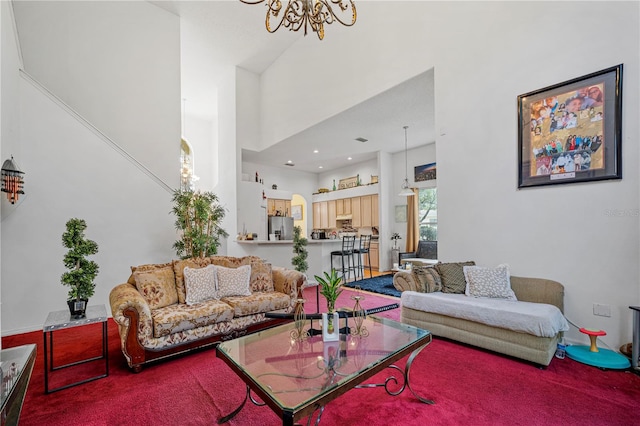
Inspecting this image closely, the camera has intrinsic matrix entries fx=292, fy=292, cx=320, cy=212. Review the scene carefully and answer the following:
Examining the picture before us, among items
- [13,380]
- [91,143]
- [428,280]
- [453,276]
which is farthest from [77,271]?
[453,276]

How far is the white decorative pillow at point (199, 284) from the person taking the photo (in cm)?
320

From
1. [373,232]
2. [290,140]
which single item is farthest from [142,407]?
[373,232]

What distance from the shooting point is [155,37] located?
5562 millimetres

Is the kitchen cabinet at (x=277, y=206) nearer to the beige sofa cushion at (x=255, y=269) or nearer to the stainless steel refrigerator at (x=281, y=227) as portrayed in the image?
the stainless steel refrigerator at (x=281, y=227)

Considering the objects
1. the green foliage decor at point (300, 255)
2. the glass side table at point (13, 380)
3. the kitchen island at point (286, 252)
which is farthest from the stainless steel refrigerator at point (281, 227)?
the glass side table at point (13, 380)

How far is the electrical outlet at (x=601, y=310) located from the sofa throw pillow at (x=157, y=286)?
4211 millimetres

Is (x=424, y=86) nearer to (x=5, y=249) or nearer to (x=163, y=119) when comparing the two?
(x=163, y=119)

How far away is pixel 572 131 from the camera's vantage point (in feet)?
9.42

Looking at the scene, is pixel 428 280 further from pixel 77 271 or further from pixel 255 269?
pixel 77 271

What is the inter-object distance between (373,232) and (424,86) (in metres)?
4.99

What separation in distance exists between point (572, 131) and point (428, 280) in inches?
82.0

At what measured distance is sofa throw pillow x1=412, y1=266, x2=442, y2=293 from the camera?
11.3 ft

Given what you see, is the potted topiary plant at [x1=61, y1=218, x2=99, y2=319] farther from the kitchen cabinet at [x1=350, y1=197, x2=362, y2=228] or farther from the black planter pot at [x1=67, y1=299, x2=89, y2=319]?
the kitchen cabinet at [x1=350, y1=197, x2=362, y2=228]

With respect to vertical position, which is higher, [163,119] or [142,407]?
[163,119]
